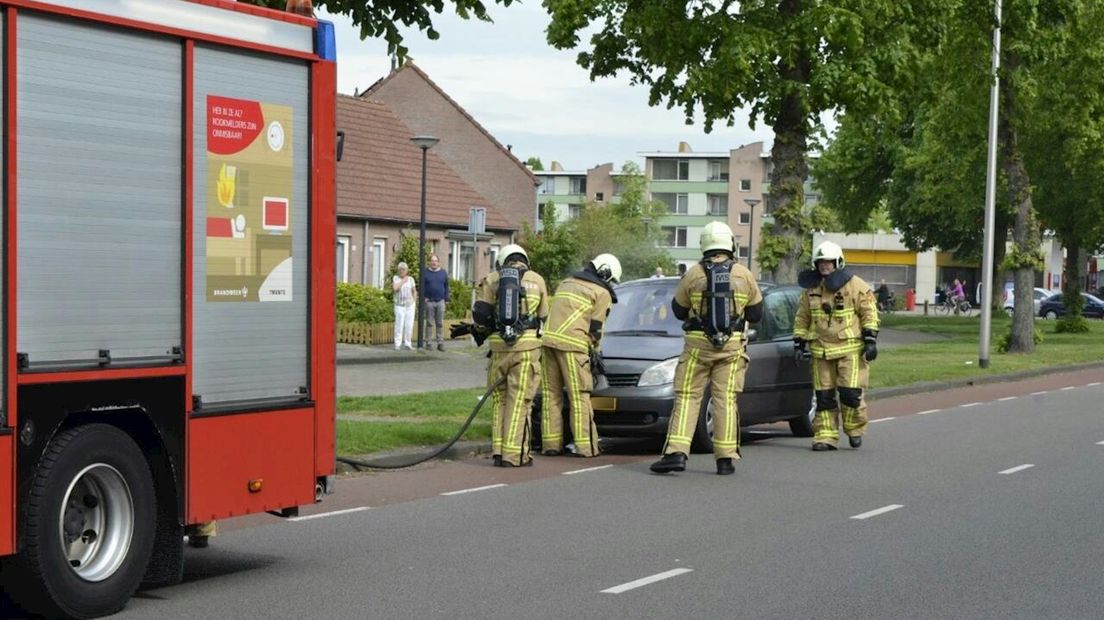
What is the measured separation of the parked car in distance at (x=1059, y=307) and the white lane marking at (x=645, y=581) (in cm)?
7219

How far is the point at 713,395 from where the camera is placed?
13.3 m

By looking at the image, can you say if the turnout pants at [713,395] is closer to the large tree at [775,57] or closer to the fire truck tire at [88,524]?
the fire truck tire at [88,524]

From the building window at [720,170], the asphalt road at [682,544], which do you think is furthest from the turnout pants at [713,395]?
the building window at [720,170]

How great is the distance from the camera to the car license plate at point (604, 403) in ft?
48.4

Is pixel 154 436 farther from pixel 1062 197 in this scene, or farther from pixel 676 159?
pixel 676 159

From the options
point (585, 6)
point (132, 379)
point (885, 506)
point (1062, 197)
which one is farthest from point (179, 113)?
point (1062, 197)

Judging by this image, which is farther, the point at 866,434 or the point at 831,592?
the point at 866,434

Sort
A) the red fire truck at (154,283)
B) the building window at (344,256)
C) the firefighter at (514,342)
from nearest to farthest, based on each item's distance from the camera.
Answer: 1. the red fire truck at (154,283)
2. the firefighter at (514,342)
3. the building window at (344,256)

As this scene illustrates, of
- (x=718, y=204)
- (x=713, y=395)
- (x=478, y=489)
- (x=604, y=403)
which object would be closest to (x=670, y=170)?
(x=718, y=204)

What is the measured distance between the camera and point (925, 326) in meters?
56.4

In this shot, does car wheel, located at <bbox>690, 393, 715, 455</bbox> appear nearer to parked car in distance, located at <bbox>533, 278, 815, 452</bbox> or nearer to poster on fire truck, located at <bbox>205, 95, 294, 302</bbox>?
parked car in distance, located at <bbox>533, 278, 815, 452</bbox>

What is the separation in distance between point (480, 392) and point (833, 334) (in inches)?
244

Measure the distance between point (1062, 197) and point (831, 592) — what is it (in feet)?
134

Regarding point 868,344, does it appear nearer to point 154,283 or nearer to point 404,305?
point 154,283
